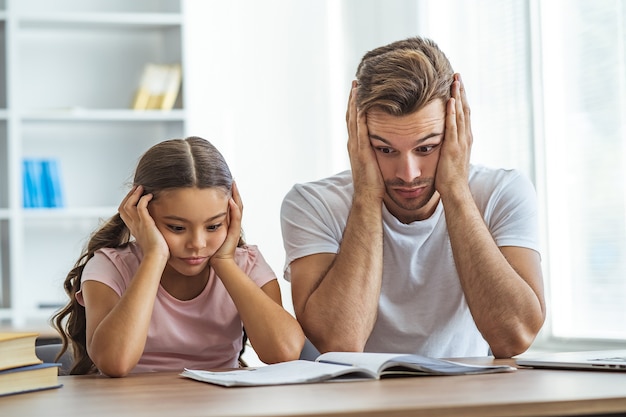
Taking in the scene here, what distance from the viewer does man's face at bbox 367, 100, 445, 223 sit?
1902 mm

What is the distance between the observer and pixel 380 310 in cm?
197

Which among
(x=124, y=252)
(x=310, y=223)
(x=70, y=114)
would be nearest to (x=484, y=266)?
(x=310, y=223)

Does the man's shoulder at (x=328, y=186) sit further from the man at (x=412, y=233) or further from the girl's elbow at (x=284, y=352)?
the girl's elbow at (x=284, y=352)

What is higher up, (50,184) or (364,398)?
(50,184)

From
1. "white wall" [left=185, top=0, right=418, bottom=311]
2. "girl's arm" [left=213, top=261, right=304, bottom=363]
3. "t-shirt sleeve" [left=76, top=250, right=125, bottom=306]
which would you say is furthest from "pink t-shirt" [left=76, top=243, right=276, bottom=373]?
"white wall" [left=185, top=0, right=418, bottom=311]

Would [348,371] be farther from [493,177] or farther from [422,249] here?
[493,177]

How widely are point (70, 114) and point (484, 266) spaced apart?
8.72ft

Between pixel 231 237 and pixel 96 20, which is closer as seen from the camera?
pixel 231 237

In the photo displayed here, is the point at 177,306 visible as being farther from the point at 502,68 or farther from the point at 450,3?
the point at 450,3

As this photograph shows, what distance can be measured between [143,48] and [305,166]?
983 millimetres

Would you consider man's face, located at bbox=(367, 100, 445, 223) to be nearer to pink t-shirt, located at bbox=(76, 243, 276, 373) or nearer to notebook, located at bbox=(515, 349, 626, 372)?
pink t-shirt, located at bbox=(76, 243, 276, 373)

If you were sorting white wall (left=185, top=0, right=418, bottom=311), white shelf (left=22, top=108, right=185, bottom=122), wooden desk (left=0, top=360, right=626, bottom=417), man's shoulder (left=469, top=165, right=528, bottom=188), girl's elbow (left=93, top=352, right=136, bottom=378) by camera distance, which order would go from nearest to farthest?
wooden desk (left=0, top=360, right=626, bottom=417), girl's elbow (left=93, top=352, right=136, bottom=378), man's shoulder (left=469, top=165, right=528, bottom=188), white shelf (left=22, top=108, right=185, bottom=122), white wall (left=185, top=0, right=418, bottom=311)

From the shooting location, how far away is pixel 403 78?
1.93 meters

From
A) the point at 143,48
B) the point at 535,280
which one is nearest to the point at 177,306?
the point at 535,280
